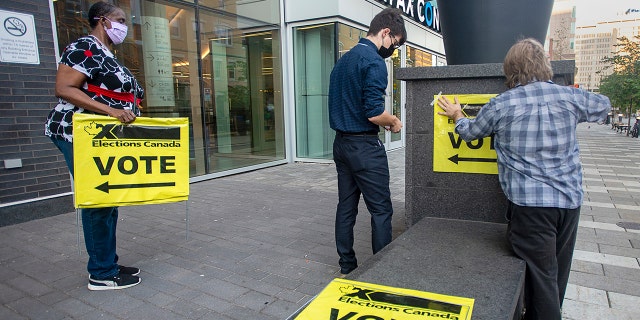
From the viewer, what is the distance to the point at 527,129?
6.86 ft

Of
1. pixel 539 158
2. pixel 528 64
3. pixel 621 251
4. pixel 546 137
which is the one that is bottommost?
pixel 621 251

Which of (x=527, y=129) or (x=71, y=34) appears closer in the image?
(x=527, y=129)

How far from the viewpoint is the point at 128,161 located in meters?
3.17

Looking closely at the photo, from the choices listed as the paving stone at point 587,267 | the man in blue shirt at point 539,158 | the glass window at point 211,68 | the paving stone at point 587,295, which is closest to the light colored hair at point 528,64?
the man in blue shirt at point 539,158

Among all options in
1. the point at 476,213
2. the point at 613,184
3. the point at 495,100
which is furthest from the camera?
the point at 613,184

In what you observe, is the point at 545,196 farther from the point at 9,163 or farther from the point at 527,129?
the point at 9,163

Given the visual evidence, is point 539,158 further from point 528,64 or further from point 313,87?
point 313,87

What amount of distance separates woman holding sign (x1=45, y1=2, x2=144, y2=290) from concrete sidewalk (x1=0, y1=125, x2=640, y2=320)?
0.76 ft

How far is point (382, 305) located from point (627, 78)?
24.0 metres

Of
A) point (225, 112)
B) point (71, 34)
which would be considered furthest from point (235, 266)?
point (225, 112)

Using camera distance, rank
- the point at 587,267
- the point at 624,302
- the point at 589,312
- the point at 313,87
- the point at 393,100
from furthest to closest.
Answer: the point at 393,100, the point at 313,87, the point at 587,267, the point at 624,302, the point at 589,312

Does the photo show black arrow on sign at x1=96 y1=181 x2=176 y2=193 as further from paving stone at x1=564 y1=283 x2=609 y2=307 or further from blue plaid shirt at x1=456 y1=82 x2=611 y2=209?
paving stone at x1=564 y1=283 x2=609 y2=307

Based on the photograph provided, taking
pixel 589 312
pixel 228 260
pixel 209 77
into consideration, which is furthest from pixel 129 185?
pixel 209 77

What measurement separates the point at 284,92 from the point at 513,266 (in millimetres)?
8150
